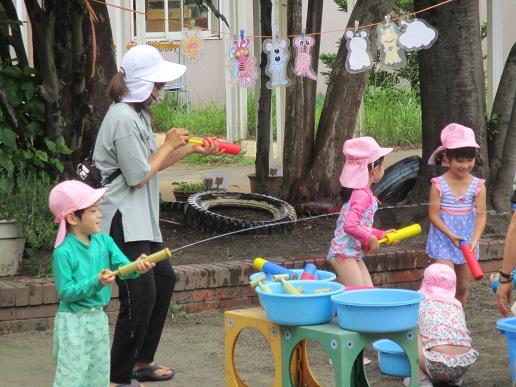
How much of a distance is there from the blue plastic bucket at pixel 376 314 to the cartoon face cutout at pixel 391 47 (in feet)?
11.4

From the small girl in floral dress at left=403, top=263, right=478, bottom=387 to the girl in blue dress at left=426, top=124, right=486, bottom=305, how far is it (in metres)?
1.01

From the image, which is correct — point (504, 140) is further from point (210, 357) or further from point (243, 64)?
point (210, 357)

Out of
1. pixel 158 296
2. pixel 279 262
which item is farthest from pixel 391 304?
pixel 279 262

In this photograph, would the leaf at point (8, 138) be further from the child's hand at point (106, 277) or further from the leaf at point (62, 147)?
the child's hand at point (106, 277)

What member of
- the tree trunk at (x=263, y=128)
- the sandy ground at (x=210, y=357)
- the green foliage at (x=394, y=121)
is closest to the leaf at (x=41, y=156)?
the sandy ground at (x=210, y=357)

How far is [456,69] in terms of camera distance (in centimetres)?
898

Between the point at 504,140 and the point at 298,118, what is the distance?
1.97m

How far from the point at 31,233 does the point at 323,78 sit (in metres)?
13.6

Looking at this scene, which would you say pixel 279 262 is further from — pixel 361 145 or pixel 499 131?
pixel 499 131

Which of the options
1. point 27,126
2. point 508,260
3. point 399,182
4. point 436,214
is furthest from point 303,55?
point 508,260

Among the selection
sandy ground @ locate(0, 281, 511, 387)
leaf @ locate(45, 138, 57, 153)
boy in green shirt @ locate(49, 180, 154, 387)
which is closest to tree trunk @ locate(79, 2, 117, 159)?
leaf @ locate(45, 138, 57, 153)

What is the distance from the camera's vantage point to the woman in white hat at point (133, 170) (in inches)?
211

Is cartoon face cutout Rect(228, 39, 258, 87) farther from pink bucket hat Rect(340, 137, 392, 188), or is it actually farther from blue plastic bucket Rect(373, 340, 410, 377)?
blue plastic bucket Rect(373, 340, 410, 377)

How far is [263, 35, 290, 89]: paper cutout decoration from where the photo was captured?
9109 millimetres
